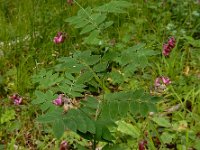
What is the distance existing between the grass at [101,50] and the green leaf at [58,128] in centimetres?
115

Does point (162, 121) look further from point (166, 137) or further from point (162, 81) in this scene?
point (162, 81)

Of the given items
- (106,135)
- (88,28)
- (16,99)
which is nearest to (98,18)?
(88,28)

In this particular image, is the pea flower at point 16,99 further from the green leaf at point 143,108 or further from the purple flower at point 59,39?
the green leaf at point 143,108

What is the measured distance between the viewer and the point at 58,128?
1.32 meters

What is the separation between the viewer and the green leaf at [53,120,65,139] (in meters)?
1.30

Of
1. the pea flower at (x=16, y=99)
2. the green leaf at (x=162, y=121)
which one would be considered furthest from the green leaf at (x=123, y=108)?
the pea flower at (x=16, y=99)

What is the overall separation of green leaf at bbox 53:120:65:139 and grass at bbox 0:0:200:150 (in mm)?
1150

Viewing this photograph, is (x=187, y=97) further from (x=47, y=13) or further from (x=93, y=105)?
(x=47, y=13)

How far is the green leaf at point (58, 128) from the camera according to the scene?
4.26 feet

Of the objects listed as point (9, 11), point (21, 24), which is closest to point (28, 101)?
point (21, 24)

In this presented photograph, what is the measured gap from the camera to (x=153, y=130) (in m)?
2.58

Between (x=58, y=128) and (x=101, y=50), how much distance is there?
2036 millimetres

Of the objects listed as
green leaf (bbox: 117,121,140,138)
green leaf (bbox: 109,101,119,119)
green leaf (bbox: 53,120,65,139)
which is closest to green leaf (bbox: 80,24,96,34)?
green leaf (bbox: 109,101,119,119)

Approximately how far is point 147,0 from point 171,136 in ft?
6.20
